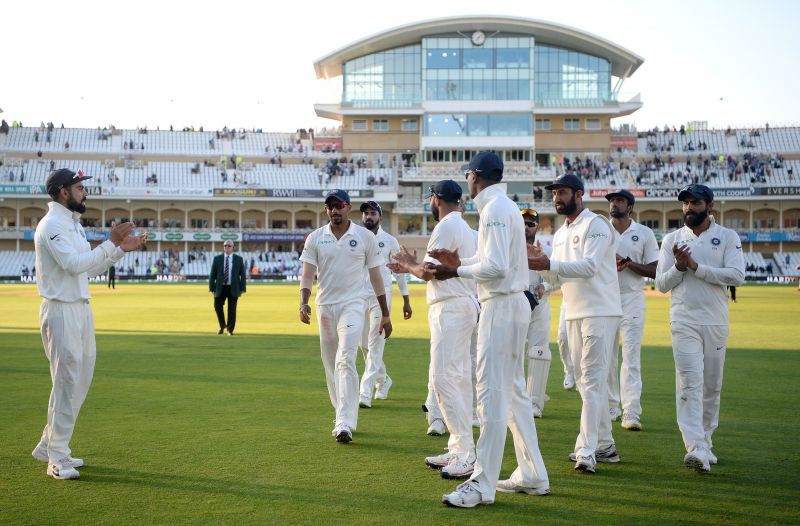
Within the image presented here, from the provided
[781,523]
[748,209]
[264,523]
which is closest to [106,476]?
[264,523]

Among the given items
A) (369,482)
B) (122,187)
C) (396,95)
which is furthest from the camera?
(396,95)

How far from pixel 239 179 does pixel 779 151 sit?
5299cm

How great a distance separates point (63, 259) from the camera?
7398 millimetres

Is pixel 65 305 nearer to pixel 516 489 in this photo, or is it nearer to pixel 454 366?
pixel 454 366

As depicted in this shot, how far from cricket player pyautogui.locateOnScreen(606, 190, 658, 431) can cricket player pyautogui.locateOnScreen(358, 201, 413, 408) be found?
2683 millimetres

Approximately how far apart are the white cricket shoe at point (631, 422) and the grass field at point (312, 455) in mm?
160

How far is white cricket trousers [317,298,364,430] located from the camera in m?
8.99

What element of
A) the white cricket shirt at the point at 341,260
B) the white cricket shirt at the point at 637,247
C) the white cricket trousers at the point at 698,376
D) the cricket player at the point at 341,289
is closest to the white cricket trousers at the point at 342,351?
the cricket player at the point at 341,289

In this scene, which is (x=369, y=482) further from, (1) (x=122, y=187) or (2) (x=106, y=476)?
(1) (x=122, y=187)

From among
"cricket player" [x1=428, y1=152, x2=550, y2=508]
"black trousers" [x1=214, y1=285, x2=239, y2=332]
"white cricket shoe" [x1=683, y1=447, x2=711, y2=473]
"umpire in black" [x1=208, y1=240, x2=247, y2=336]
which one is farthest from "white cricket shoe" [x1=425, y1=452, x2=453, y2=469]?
"black trousers" [x1=214, y1=285, x2=239, y2=332]

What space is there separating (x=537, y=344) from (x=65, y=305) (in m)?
5.58

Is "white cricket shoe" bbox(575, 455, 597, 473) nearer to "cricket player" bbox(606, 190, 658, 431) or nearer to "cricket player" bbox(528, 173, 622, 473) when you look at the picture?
"cricket player" bbox(528, 173, 622, 473)

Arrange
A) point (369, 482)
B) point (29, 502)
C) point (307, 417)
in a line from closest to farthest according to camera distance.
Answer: point (29, 502)
point (369, 482)
point (307, 417)

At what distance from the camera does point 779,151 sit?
8538cm
